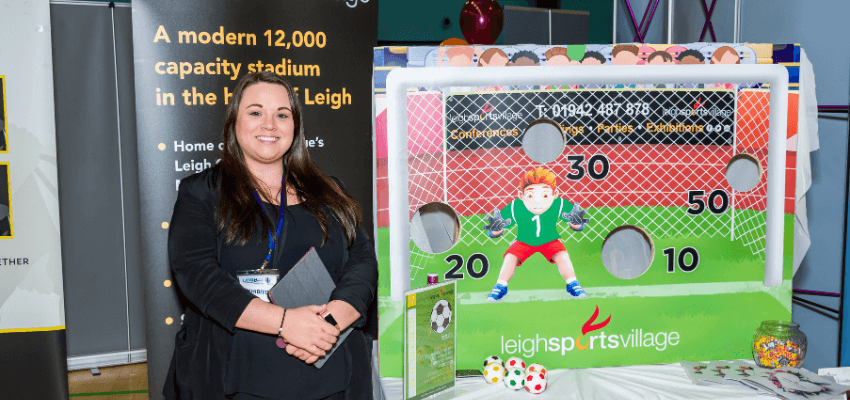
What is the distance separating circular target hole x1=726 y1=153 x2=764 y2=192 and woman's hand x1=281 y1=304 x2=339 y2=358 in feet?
4.20

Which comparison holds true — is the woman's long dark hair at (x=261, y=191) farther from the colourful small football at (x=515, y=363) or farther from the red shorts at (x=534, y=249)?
the colourful small football at (x=515, y=363)

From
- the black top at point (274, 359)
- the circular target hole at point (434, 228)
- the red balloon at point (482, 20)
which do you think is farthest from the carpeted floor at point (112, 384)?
the red balloon at point (482, 20)

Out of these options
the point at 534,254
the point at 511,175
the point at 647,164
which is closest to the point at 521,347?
the point at 534,254

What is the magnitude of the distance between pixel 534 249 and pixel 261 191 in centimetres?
80

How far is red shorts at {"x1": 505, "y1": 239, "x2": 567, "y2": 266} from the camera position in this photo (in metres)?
1.68

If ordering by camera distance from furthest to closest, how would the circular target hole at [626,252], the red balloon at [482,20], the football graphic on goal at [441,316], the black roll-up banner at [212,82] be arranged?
the red balloon at [482,20] < the black roll-up banner at [212,82] < the circular target hole at [626,252] < the football graphic on goal at [441,316]

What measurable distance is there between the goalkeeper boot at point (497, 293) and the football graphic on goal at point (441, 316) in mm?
147

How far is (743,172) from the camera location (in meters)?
1.75

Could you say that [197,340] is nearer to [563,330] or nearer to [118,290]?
[563,330]

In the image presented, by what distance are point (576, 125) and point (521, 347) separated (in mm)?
686

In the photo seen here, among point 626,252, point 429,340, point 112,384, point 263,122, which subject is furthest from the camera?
point 112,384

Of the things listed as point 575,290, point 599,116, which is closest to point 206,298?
point 575,290

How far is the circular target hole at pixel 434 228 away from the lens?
1.68 metres

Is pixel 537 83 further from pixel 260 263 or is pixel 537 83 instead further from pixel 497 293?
pixel 260 263
